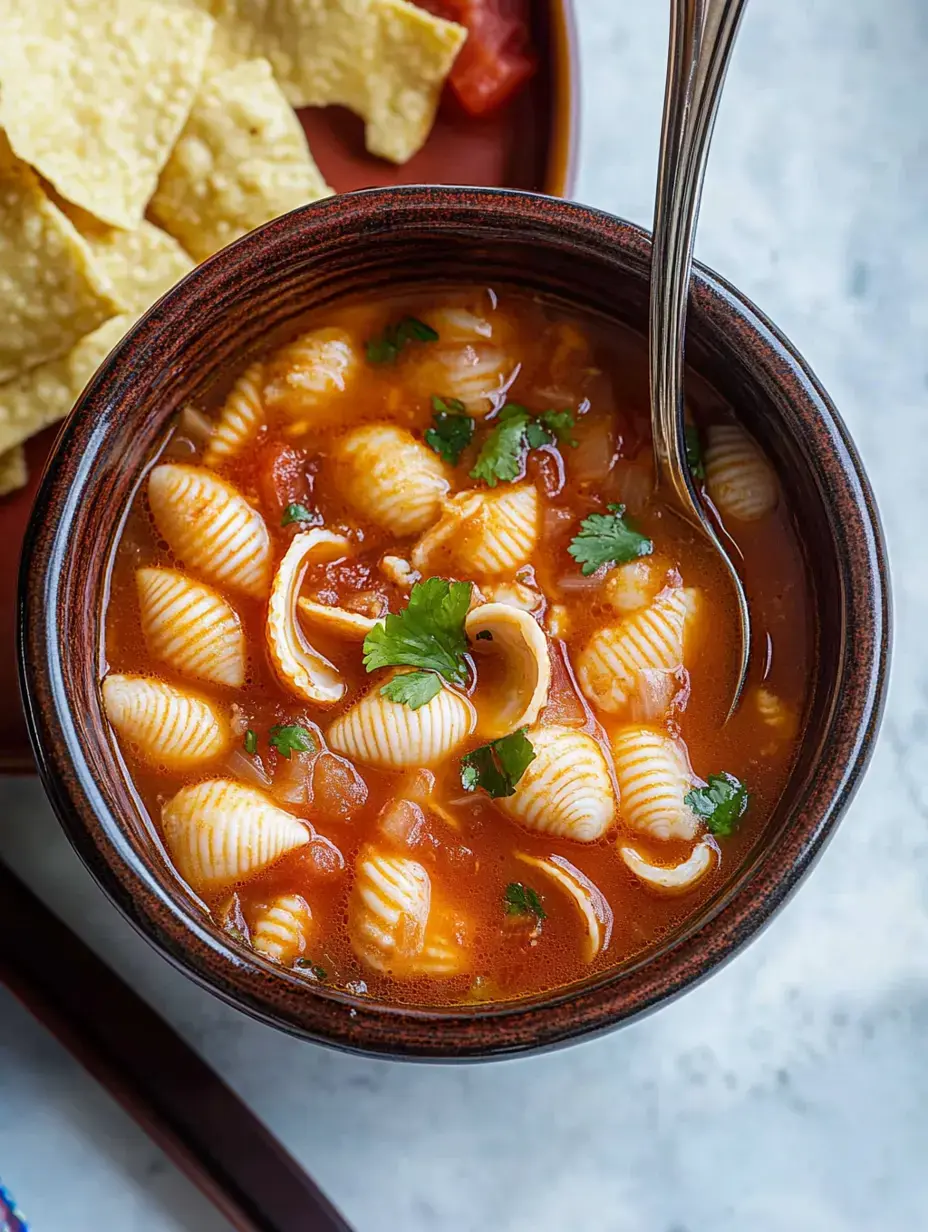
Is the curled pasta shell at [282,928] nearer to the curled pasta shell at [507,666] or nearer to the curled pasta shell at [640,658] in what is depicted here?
the curled pasta shell at [507,666]

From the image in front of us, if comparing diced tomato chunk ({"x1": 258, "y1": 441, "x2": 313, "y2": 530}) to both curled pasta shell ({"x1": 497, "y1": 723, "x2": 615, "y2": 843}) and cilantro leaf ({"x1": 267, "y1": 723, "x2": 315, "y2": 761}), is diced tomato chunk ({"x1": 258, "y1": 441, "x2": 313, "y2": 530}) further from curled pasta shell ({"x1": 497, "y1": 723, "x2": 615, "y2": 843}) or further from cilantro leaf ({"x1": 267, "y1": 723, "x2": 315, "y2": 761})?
curled pasta shell ({"x1": 497, "y1": 723, "x2": 615, "y2": 843})

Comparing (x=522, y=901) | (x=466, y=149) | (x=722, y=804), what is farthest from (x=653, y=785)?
(x=466, y=149)

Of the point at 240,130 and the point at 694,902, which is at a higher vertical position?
the point at 240,130

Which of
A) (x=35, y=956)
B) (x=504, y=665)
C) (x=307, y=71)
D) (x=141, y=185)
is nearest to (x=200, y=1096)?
(x=35, y=956)

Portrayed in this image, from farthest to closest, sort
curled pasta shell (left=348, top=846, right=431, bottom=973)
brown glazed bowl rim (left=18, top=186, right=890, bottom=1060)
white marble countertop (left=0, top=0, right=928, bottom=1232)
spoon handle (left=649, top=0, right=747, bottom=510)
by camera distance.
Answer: white marble countertop (left=0, top=0, right=928, bottom=1232) < curled pasta shell (left=348, top=846, right=431, bottom=973) < brown glazed bowl rim (left=18, top=186, right=890, bottom=1060) < spoon handle (left=649, top=0, right=747, bottom=510)

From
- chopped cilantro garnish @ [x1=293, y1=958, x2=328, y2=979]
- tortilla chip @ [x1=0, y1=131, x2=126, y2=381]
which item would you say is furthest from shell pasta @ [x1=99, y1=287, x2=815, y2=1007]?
Answer: tortilla chip @ [x1=0, y1=131, x2=126, y2=381]

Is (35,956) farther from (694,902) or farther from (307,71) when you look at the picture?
(307,71)

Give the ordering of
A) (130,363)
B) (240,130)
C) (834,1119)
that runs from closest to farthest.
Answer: (130,363), (240,130), (834,1119)

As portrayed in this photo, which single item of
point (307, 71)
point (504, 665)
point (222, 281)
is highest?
point (307, 71)
